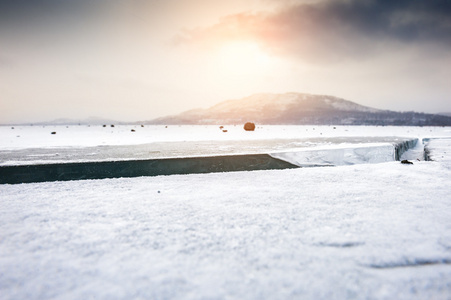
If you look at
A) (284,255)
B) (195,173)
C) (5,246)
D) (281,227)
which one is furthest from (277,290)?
(195,173)

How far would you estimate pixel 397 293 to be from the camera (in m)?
0.73

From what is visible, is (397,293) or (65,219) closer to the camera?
(397,293)

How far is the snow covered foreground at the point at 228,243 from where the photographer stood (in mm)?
756

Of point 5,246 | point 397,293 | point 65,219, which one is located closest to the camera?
point 397,293

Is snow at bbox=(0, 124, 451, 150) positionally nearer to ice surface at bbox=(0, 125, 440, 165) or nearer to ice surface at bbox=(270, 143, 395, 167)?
ice surface at bbox=(0, 125, 440, 165)

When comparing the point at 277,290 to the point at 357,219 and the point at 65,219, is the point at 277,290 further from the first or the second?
the point at 65,219

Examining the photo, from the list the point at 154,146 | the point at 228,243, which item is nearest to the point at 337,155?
the point at 228,243

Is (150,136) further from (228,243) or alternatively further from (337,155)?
(228,243)

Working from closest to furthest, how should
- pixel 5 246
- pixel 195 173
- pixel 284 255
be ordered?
1. pixel 284 255
2. pixel 5 246
3. pixel 195 173

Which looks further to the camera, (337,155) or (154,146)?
(154,146)

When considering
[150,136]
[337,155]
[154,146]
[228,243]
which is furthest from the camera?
[150,136]

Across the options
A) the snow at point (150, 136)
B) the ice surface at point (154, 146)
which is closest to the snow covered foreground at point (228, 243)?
the ice surface at point (154, 146)

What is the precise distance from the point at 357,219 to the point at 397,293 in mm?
561

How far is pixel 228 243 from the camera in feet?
3.36
